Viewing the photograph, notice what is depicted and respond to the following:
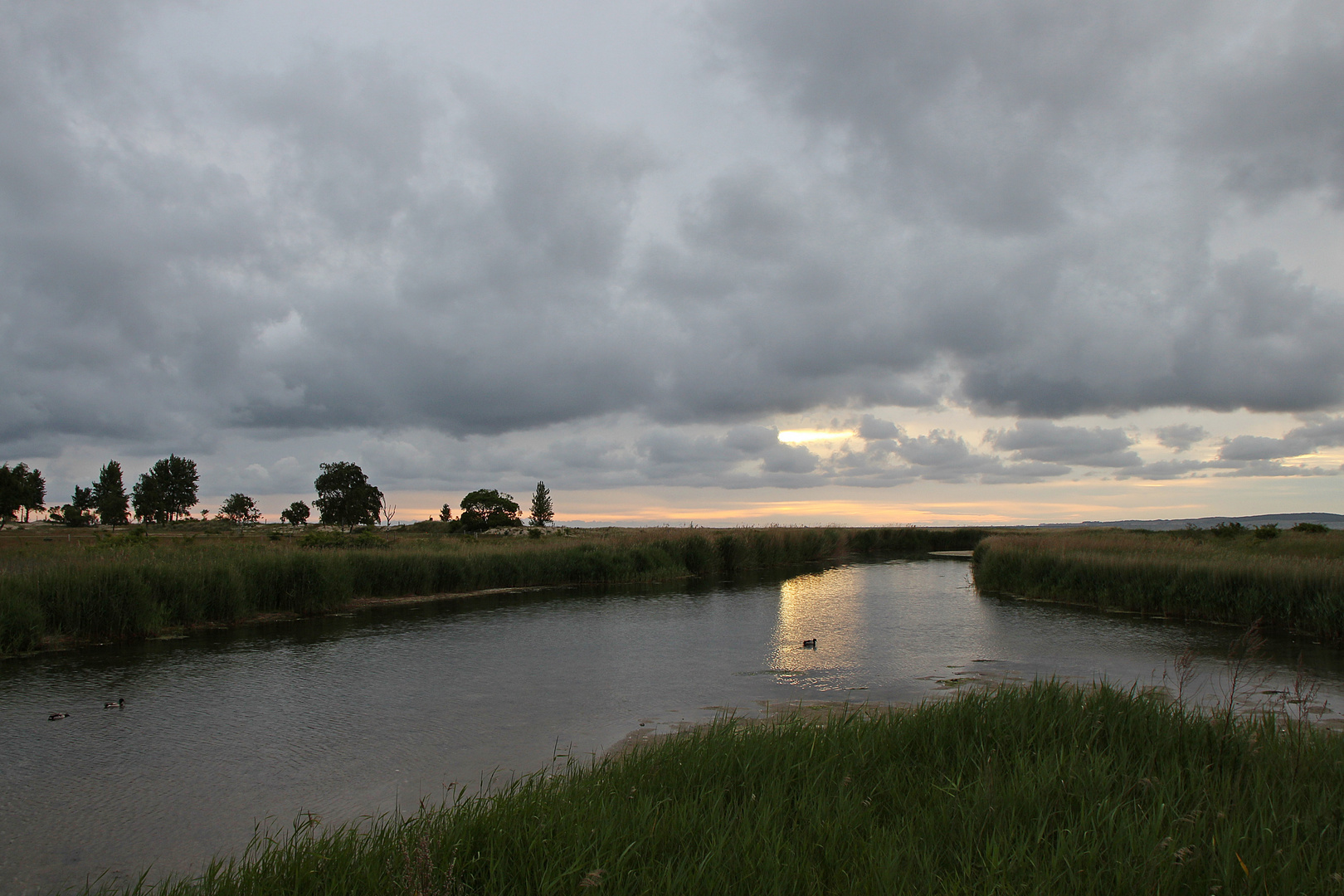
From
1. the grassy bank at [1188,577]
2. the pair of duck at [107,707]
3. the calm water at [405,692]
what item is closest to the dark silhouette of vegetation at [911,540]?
the grassy bank at [1188,577]

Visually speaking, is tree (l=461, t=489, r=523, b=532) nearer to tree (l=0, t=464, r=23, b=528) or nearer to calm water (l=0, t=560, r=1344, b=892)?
calm water (l=0, t=560, r=1344, b=892)

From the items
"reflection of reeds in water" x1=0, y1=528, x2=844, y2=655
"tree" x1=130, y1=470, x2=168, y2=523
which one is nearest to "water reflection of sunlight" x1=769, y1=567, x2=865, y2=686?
"reflection of reeds in water" x1=0, y1=528, x2=844, y2=655

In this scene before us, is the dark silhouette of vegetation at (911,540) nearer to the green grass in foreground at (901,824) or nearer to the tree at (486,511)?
the tree at (486,511)

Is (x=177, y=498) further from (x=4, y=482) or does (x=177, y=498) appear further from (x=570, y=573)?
(x=570, y=573)

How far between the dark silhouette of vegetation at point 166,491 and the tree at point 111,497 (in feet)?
5.12

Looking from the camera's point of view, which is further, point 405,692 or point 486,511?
point 486,511

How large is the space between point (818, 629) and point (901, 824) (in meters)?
15.0

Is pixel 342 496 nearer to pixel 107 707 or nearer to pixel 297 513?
pixel 297 513

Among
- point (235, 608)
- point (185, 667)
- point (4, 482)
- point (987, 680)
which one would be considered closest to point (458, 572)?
point (235, 608)

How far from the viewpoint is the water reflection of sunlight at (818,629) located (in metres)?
14.2

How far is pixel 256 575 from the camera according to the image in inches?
792

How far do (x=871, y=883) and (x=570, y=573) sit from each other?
28.0m

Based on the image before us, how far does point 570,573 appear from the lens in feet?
102

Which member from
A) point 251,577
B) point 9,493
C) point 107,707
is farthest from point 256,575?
point 9,493
